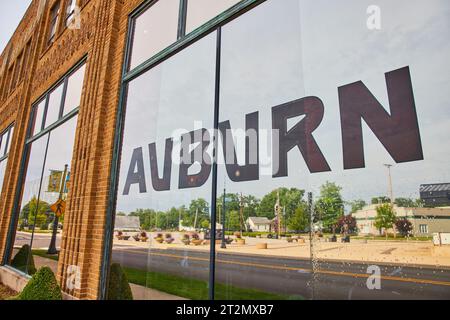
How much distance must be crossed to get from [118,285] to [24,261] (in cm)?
506

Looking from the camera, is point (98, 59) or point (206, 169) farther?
point (98, 59)

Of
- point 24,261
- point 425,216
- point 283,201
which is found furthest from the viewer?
point 24,261

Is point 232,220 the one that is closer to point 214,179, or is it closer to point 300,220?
point 214,179

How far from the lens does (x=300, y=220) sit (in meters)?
4.77

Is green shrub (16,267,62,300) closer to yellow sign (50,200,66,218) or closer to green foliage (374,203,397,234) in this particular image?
yellow sign (50,200,66,218)

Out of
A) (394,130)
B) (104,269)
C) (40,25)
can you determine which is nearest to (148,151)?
(104,269)

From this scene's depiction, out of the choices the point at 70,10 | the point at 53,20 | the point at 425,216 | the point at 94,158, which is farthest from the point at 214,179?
the point at 53,20

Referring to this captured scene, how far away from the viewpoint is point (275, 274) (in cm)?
1338

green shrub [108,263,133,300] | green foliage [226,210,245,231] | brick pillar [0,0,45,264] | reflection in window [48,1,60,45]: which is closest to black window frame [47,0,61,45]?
reflection in window [48,1,60,45]

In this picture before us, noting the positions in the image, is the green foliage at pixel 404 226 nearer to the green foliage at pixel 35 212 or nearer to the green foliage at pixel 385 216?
the green foliage at pixel 385 216

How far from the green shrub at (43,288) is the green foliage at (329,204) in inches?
173

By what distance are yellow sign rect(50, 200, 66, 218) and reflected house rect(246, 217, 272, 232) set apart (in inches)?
164

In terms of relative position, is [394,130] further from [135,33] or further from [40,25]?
[40,25]
